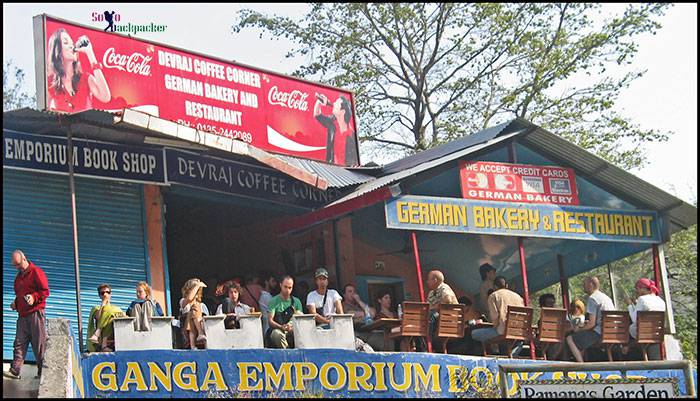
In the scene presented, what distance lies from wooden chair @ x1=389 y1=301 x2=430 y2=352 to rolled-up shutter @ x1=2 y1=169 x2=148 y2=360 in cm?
386

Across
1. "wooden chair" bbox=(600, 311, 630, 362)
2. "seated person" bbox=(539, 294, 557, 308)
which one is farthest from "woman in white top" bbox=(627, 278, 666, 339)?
"seated person" bbox=(539, 294, 557, 308)

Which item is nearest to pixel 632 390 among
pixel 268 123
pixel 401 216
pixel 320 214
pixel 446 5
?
pixel 401 216

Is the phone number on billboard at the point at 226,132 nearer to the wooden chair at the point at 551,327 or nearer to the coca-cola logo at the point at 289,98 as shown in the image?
the coca-cola logo at the point at 289,98

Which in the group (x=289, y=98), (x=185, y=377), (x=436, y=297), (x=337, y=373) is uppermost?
(x=289, y=98)

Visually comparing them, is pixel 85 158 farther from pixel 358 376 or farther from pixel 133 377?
pixel 358 376

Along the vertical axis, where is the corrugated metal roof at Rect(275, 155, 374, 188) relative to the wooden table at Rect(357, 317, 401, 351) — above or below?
above

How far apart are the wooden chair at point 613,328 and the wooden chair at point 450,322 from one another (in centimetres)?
218

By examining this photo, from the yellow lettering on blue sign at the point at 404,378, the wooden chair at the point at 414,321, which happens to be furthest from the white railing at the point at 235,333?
the wooden chair at the point at 414,321

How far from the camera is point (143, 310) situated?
14797 millimetres

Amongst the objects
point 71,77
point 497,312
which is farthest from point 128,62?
point 497,312

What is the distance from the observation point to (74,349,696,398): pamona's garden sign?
14406mm

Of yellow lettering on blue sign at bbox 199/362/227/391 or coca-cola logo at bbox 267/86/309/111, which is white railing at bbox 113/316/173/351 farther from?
coca-cola logo at bbox 267/86/309/111

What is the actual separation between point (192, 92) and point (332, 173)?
100 inches

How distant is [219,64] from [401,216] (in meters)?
3.66
